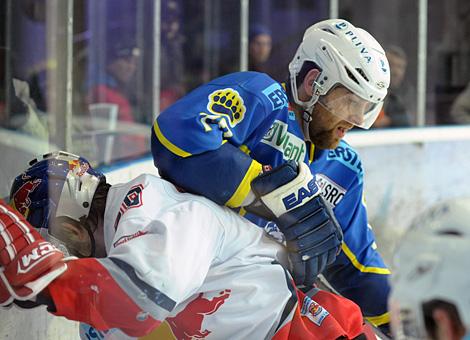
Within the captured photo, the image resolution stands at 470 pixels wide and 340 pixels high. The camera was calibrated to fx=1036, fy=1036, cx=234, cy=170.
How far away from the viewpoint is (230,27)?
4.85 metres

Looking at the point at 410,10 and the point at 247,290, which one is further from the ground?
the point at 247,290

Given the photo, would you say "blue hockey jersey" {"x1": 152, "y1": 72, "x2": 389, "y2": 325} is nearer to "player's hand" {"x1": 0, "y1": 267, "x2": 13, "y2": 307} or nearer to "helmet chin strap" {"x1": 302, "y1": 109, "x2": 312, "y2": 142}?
"helmet chin strap" {"x1": 302, "y1": 109, "x2": 312, "y2": 142}

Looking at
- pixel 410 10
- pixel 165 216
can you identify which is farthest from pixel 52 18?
pixel 410 10

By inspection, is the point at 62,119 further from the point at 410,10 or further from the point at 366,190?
the point at 410,10

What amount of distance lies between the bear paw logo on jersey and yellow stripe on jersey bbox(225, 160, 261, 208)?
0.40 feet

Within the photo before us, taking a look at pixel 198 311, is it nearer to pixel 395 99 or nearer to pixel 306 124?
pixel 306 124

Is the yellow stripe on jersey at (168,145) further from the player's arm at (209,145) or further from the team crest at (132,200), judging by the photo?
the team crest at (132,200)

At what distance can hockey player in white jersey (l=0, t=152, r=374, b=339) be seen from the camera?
1.61 metres

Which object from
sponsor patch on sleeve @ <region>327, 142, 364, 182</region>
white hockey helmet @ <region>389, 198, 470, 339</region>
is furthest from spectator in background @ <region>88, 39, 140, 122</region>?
white hockey helmet @ <region>389, 198, 470, 339</region>

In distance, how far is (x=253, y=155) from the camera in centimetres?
227

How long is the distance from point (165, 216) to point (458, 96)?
3946mm

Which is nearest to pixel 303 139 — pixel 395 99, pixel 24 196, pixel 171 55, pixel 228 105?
pixel 228 105

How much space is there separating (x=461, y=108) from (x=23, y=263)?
409 cm

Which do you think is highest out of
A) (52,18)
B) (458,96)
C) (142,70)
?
(52,18)
